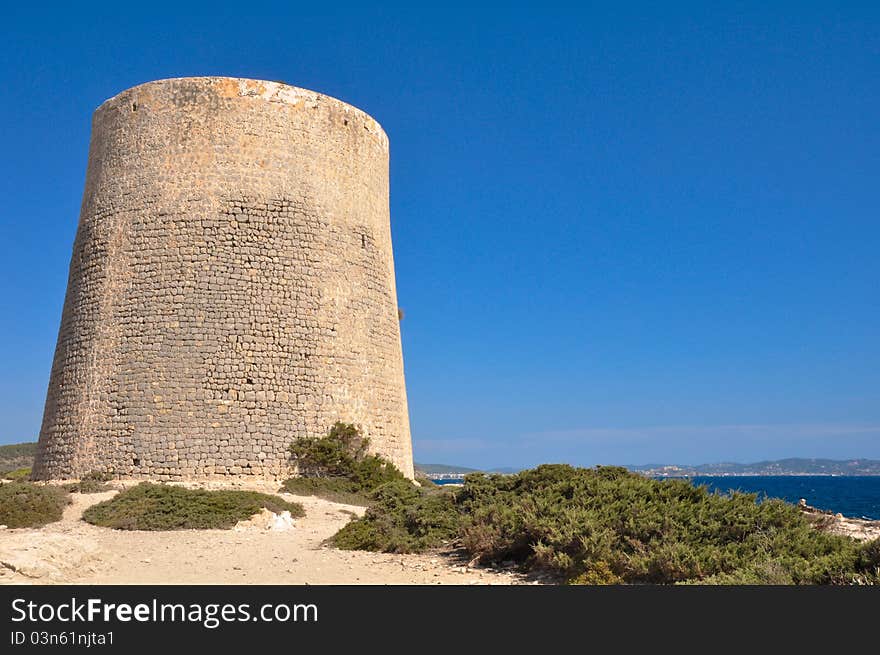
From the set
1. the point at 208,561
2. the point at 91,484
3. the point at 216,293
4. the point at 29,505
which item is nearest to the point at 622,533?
the point at 208,561

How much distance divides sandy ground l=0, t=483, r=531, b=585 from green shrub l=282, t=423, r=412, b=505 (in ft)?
12.0

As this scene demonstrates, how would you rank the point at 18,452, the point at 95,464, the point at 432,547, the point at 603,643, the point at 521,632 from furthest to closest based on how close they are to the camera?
the point at 18,452, the point at 95,464, the point at 432,547, the point at 521,632, the point at 603,643

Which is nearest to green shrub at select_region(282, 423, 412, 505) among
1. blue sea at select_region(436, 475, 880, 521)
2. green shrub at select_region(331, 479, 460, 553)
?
blue sea at select_region(436, 475, 880, 521)

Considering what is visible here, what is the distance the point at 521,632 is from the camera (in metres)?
5.66

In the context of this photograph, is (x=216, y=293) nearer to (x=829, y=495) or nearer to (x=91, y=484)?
(x=91, y=484)

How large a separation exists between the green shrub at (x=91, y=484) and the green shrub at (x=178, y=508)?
3.53 feet

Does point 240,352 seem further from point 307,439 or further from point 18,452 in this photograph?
point 18,452

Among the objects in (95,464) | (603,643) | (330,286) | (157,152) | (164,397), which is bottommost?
(603,643)

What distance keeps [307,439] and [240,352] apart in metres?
2.27

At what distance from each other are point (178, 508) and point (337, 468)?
178 inches

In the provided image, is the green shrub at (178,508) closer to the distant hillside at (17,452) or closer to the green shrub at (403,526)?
the green shrub at (403,526)

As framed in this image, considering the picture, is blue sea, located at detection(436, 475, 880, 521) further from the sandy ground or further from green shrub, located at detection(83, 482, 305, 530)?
A: green shrub, located at detection(83, 482, 305, 530)

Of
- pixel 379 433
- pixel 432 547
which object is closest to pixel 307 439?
pixel 379 433

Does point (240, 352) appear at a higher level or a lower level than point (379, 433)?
higher
